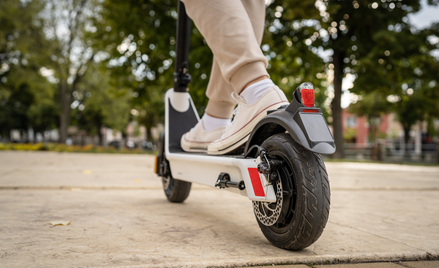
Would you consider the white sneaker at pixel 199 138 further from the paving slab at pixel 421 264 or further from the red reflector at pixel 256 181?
the paving slab at pixel 421 264

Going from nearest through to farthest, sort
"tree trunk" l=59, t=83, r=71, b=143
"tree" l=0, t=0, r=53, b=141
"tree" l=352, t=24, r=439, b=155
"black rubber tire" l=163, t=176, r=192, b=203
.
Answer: "black rubber tire" l=163, t=176, r=192, b=203
"tree" l=352, t=24, r=439, b=155
"tree" l=0, t=0, r=53, b=141
"tree trunk" l=59, t=83, r=71, b=143

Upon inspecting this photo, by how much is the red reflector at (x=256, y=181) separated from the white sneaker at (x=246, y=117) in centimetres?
27

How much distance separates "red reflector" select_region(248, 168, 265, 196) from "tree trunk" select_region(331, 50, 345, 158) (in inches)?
590

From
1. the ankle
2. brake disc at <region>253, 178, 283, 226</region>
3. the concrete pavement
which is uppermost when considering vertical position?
the ankle

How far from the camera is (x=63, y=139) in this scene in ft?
81.5

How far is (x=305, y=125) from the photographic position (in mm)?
1465

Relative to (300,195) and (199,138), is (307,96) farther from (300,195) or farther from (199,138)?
(199,138)

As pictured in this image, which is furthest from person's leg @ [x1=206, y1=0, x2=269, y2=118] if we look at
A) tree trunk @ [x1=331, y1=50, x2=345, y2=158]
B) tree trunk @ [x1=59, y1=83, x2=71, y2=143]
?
tree trunk @ [x1=59, y1=83, x2=71, y2=143]

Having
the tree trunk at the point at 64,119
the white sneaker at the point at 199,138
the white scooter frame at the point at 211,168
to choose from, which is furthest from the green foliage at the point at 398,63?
the tree trunk at the point at 64,119

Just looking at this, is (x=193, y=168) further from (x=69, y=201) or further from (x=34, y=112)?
(x=34, y=112)

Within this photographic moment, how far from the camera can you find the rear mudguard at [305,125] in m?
1.42

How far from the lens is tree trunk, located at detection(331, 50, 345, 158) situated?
1584 centimetres

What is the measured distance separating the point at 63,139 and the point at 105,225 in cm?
2489

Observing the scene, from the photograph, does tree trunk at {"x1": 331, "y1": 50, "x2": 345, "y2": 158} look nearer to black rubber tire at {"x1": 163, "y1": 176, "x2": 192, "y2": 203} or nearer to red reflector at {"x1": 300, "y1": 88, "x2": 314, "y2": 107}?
black rubber tire at {"x1": 163, "y1": 176, "x2": 192, "y2": 203}
